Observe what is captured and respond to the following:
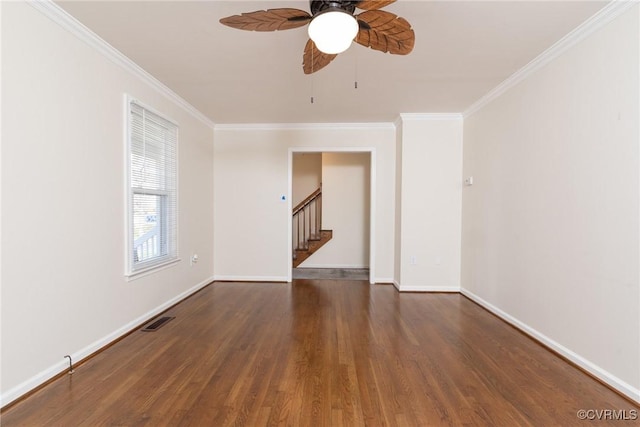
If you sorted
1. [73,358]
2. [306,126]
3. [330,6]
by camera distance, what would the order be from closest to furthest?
[330,6] → [73,358] → [306,126]

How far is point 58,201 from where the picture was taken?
2.06 meters

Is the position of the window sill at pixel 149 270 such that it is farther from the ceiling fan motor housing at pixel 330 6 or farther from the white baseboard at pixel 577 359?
the white baseboard at pixel 577 359

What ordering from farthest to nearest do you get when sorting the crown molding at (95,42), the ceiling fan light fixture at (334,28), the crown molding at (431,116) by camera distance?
the crown molding at (431,116) → the crown molding at (95,42) → the ceiling fan light fixture at (334,28)

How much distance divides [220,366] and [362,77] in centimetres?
295

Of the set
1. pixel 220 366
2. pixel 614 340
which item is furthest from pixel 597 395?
pixel 220 366

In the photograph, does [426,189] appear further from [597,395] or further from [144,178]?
[144,178]

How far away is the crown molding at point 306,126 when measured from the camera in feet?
15.2

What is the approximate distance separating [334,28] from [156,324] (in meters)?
3.13

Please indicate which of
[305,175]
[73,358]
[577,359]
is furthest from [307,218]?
[577,359]

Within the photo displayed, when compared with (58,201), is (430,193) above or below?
above

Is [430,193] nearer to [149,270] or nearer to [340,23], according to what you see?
[340,23]

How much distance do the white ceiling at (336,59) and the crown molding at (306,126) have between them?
1.98 ft

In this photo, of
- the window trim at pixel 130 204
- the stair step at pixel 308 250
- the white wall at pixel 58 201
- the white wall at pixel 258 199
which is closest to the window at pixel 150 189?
the window trim at pixel 130 204

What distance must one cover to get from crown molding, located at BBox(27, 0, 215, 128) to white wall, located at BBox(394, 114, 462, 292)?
3.17 metres
